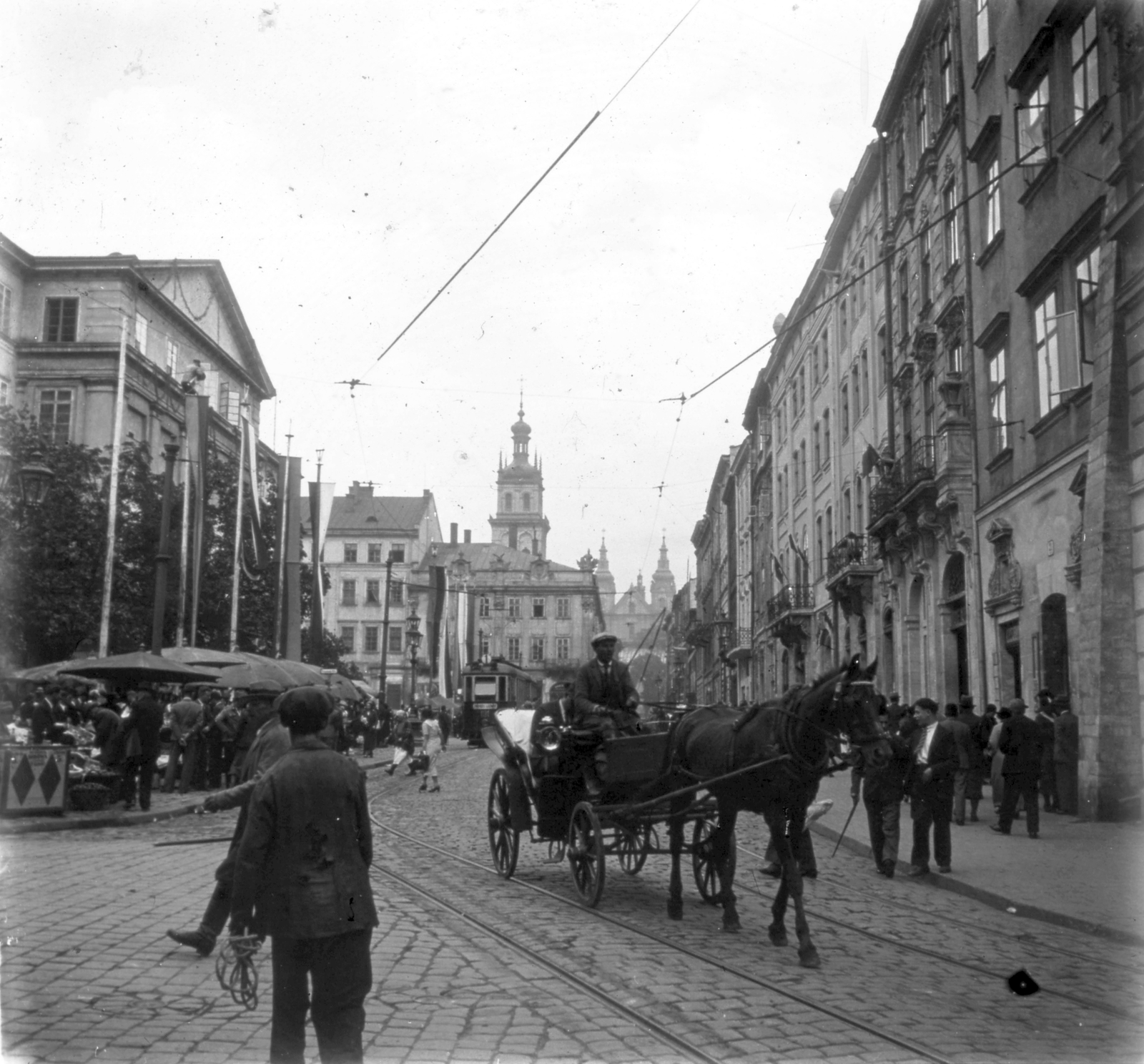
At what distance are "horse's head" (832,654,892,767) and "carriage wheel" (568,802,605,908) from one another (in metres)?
2.33

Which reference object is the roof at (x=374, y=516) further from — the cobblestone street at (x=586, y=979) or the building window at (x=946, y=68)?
the cobblestone street at (x=586, y=979)

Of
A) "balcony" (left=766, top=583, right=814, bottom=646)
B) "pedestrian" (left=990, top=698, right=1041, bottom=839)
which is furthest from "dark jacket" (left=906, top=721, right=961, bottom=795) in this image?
"balcony" (left=766, top=583, right=814, bottom=646)

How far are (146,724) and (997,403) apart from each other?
14.9 meters

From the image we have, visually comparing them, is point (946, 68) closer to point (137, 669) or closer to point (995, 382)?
point (995, 382)

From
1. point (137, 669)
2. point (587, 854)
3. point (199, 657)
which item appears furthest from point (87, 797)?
point (587, 854)

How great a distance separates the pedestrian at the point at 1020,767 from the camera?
608 inches

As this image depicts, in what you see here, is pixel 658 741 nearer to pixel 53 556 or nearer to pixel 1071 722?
pixel 1071 722

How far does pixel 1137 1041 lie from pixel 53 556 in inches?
1240

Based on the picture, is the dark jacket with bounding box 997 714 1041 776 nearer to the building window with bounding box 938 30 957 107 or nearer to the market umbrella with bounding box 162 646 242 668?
the market umbrella with bounding box 162 646 242 668

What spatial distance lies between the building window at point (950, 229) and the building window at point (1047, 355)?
5.92 m

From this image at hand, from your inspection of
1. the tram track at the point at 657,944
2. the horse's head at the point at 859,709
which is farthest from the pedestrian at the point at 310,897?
the horse's head at the point at 859,709

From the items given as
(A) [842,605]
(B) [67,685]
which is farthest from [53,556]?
(A) [842,605]

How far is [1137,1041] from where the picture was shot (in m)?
6.21

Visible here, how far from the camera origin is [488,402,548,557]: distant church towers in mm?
161750
